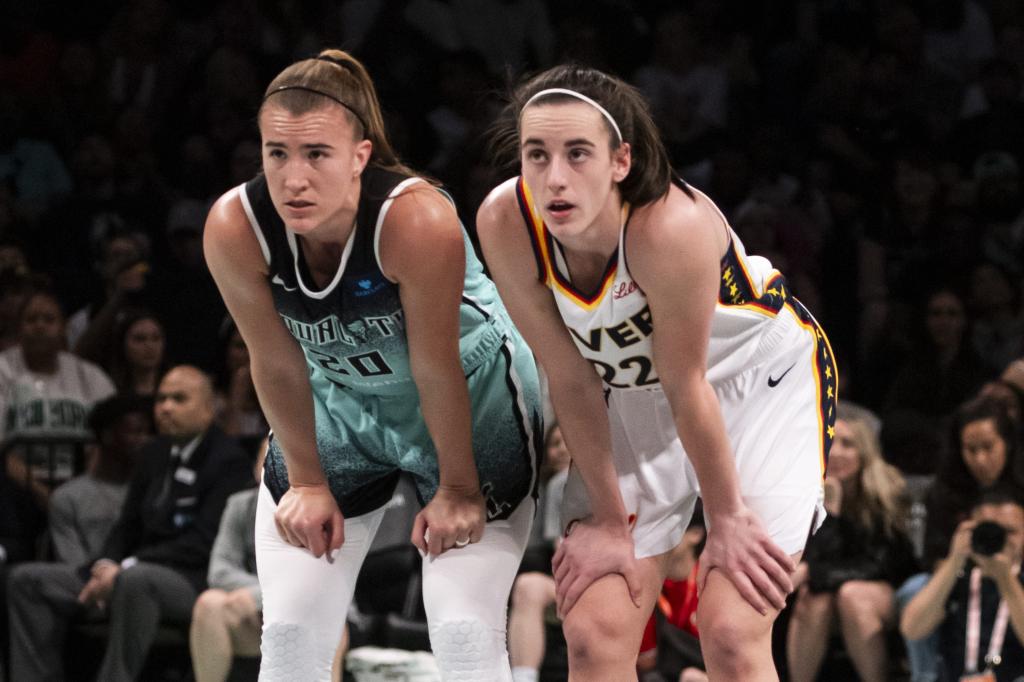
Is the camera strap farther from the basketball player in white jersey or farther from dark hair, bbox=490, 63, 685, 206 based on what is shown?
dark hair, bbox=490, 63, 685, 206

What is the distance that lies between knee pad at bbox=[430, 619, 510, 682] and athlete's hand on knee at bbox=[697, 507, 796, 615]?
19.9 inches

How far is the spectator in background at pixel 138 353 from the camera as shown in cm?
673

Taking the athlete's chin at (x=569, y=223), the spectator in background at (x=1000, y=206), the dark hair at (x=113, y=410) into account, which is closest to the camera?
the athlete's chin at (x=569, y=223)

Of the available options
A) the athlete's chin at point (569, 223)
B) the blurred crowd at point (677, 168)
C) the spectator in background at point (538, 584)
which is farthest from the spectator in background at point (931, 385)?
the athlete's chin at point (569, 223)

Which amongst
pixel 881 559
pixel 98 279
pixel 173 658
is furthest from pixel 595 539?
pixel 98 279

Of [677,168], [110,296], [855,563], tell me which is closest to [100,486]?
[110,296]

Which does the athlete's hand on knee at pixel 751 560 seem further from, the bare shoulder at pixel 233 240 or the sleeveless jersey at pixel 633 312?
the bare shoulder at pixel 233 240

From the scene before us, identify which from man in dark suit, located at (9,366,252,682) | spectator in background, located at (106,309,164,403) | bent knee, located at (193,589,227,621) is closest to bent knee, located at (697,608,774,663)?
bent knee, located at (193,589,227,621)

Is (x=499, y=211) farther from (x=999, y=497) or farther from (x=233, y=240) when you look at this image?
(x=999, y=497)

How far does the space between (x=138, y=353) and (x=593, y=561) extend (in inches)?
149

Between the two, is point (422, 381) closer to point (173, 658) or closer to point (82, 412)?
point (173, 658)

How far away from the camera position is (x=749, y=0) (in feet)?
27.5

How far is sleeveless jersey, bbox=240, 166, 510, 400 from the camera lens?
332 centimetres

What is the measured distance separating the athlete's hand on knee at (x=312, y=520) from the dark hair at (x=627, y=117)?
928 mm
